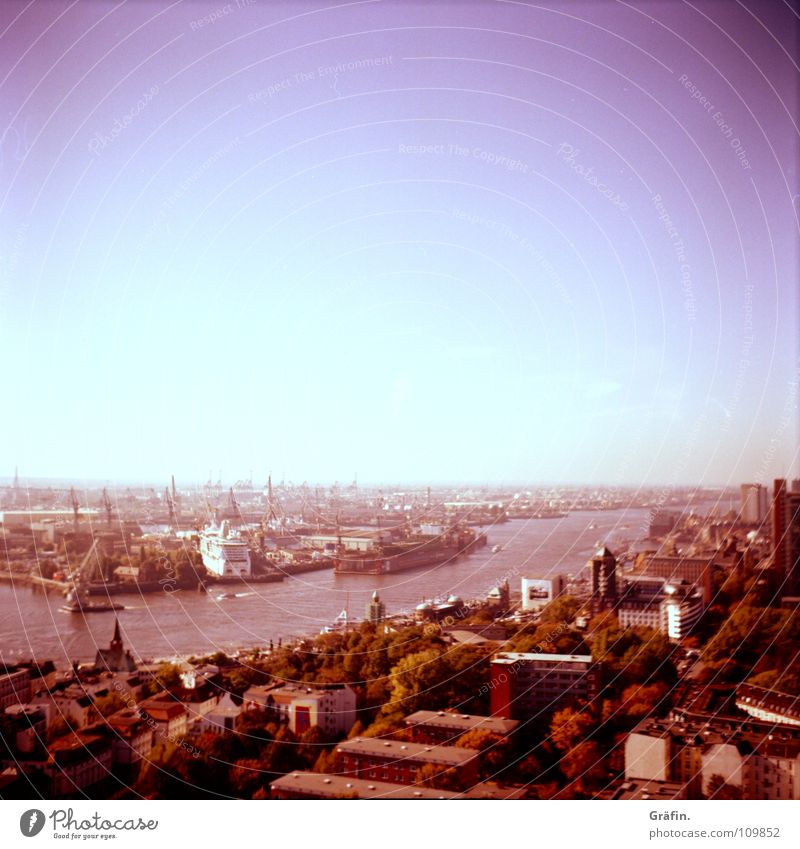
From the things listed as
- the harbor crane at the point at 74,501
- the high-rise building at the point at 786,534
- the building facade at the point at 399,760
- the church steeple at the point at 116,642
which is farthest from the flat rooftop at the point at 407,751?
the high-rise building at the point at 786,534

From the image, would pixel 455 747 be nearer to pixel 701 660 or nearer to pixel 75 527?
pixel 701 660

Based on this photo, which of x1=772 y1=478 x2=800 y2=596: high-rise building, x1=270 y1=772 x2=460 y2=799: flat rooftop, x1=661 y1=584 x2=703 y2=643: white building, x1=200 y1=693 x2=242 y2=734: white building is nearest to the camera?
x1=270 y1=772 x2=460 y2=799: flat rooftop

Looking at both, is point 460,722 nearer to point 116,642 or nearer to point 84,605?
point 116,642

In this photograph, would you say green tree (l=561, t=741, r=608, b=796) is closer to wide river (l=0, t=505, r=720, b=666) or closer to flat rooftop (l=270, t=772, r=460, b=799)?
flat rooftop (l=270, t=772, r=460, b=799)

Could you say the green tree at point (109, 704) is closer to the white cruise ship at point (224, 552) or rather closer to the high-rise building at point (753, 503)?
the white cruise ship at point (224, 552)

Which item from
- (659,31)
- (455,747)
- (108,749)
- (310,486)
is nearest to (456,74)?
(659,31)

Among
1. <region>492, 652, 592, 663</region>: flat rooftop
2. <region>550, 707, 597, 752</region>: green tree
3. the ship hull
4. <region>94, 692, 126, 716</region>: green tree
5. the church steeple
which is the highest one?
the ship hull

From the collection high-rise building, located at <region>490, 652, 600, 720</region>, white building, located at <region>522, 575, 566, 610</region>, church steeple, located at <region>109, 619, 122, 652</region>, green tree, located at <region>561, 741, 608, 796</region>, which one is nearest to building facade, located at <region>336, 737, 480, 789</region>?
high-rise building, located at <region>490, 652, 600, 720</region>
